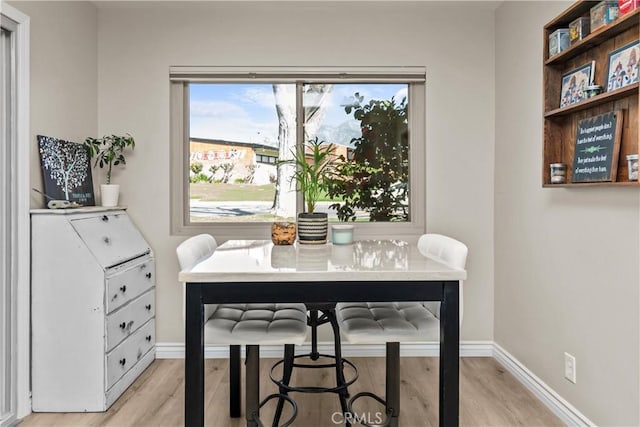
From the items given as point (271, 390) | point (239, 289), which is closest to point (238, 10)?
point (239, 289)

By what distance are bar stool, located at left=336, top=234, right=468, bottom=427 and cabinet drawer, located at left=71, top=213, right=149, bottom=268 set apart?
1.33 meters

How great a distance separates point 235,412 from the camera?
2.25 m

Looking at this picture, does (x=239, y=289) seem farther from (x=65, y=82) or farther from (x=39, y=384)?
(x=65, y=82)

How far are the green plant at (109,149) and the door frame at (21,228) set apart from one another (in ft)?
1.92

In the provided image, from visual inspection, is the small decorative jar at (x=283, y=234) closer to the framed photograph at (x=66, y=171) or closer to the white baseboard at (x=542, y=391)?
the framed photograph at (x=66, y=171)

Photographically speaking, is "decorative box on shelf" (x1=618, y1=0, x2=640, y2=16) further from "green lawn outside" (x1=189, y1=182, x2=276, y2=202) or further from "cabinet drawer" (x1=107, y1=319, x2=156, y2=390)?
"cabinet drawer" (x1=107, y1=319, x2=156, y2=390)

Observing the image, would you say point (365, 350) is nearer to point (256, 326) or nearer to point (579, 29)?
point (256, 326)

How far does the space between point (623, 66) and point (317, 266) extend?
1.47 metres

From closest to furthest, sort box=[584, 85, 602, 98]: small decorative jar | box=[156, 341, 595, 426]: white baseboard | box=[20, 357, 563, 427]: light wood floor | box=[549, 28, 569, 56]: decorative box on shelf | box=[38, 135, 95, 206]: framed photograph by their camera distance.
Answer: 1. box=[584, 85, 602, 98]: small decorative jar
2. box=[549, 28, 569, 56]: decorative box on shelf
3. box=[20, 357, 563, 427]: light wood floor
4. box=[38, 135, 95, 206]: framed photograph
5. box=[156, 341, 595, 426]: white baseboard

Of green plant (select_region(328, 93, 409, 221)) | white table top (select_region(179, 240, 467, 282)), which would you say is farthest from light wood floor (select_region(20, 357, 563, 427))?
green plant (select_region(328, 93, 409, 221))

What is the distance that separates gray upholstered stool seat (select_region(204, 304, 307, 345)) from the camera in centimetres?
171

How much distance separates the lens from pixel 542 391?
7.98ft

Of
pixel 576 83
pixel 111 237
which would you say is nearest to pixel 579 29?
pixel 576 83

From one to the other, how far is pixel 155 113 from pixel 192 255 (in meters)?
1.69
